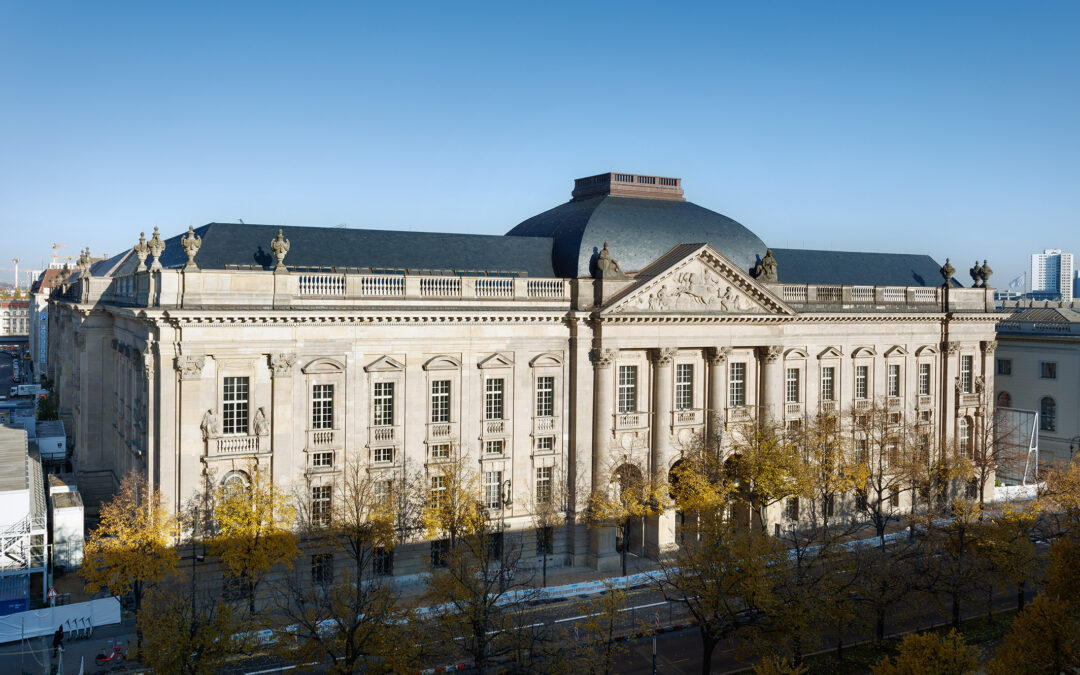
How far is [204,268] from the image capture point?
50.8 m

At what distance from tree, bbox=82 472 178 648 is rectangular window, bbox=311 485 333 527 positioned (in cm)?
726

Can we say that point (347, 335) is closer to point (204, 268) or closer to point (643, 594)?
point (204, 268)


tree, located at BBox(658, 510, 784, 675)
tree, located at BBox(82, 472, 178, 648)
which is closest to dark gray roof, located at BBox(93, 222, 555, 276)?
tree, located at BBox(82, 472, 178, 648)

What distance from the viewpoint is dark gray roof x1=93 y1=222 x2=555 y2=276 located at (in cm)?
5325

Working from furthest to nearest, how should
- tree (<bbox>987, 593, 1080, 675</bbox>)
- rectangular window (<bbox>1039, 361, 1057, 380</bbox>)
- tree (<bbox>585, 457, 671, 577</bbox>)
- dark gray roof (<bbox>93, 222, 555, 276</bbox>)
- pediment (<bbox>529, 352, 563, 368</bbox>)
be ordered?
rectangular window (<bbox>1039, 361, 1057, 380</bbox>), pediment (<bbox>529, 352, 563, 368</bbox>), tree (<bbox>585, 457, 671, 577</bbox>), dark gray roof (<bbox>93, 222, 555, 276</bbox>), tree (<bbox>987, 593, 1080, 675</bbox>)

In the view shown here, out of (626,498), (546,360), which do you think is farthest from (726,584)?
(546,360)

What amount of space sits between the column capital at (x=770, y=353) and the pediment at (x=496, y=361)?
18.1 meters

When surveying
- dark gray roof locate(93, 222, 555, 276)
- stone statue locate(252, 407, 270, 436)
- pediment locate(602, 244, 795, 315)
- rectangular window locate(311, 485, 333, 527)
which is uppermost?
dark gray roof locate(93, 222, 555, 276)

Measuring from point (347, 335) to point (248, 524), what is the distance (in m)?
11.2

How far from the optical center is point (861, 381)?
2699 inches

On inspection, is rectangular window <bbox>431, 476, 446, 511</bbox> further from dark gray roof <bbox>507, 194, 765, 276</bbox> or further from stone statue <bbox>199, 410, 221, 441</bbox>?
dark gray roof <bbox>507, 194, 765, 276</bbox>

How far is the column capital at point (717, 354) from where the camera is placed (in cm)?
6081

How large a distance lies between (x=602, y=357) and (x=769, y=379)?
13.2m

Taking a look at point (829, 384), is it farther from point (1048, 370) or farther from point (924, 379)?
point (1048, 370)
